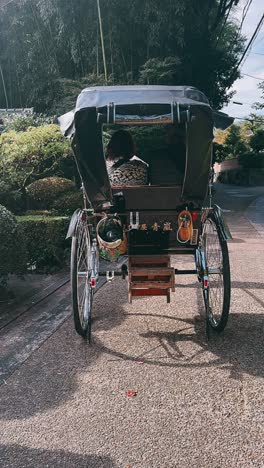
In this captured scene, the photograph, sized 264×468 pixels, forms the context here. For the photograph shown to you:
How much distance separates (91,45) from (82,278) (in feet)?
39.5

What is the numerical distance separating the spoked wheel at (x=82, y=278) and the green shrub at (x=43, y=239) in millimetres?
2551

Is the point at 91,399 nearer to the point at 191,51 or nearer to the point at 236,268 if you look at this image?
the point at 236,268

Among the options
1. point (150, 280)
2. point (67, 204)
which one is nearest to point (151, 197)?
point (150, 280)

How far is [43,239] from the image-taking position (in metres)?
6.83

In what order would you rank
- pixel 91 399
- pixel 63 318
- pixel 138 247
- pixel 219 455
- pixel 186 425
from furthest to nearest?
1. pixel 63 318
2. pixel 138 247
3. pixel 91 399
4. pixel 186 425
5. pixel 219 455

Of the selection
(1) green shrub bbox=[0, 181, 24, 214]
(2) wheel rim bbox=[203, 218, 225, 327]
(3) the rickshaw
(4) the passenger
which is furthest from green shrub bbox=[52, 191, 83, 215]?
(2) wheel rim bbox=[203, 218, 225, 327]

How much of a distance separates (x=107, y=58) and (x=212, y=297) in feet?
40.5

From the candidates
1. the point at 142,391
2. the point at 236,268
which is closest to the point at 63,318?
the point at 142,391

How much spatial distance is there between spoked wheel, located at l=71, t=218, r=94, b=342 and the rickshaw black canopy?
1.27ft

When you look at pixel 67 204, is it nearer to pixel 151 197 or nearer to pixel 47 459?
pixel 151 197

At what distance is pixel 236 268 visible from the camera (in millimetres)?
6973

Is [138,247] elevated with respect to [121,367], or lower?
elevated

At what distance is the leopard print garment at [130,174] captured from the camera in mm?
4270

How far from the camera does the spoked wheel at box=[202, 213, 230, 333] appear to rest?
3809mm
